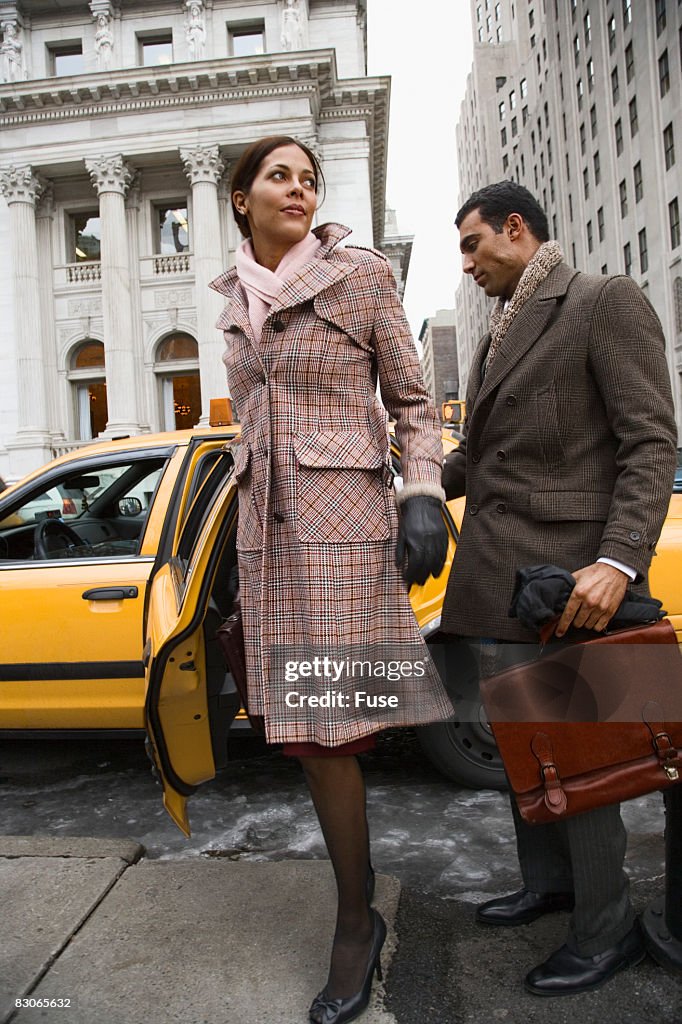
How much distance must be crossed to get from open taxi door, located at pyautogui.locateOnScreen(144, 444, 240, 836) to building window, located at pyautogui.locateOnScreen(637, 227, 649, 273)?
3836 cm

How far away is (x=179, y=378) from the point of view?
1242 inches

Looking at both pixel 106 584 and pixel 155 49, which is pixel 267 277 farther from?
pixel 155 49

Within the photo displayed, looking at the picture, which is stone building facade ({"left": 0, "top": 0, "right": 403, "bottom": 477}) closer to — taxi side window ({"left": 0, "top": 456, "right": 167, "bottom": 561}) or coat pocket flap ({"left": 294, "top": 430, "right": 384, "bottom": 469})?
taxi side window ({"left": 0, "top": 456, "right": 167, "bottom": 561})

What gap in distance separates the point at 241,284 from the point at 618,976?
2058 millimetres

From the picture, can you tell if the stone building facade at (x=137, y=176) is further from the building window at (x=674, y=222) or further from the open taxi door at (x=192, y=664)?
the open taxi door at (x=192, y=664)

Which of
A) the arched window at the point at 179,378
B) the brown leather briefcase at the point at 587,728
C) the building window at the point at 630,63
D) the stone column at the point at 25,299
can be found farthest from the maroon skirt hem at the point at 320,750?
the building window at the point at 630,63

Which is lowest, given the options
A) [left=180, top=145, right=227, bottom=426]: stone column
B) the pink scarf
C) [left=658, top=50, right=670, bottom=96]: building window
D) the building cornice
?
the pink scarf

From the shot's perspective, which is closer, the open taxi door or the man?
the man

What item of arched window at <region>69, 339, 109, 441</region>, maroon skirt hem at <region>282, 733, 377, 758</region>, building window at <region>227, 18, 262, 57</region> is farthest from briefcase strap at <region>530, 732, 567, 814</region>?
building window at <region>227, 18, 262, 57</region>

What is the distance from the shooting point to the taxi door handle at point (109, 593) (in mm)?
3809

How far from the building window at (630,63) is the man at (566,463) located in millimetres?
41994

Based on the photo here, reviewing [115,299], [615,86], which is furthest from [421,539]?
[615,86]

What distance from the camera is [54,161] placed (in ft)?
98.1

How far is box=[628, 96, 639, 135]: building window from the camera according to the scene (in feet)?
123
